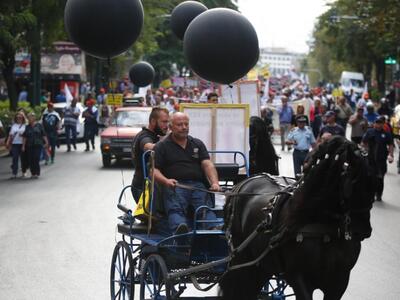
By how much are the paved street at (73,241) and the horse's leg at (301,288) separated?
143 inches

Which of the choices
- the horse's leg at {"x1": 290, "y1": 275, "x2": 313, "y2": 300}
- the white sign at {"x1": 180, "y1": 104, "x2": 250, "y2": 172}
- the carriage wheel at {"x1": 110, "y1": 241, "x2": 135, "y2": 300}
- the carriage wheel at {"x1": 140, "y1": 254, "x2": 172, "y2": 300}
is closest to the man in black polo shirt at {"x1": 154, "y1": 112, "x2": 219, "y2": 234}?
the carriage wheel at {"x1": 140, "y1": 254, "x2": 172, "y2": 300}

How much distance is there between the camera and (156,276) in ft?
27.7

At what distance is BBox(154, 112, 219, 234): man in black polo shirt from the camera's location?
8.65 metres

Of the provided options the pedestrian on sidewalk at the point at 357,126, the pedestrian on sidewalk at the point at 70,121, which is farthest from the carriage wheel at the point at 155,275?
the pedestrian on sidewalk at the point at 70,121

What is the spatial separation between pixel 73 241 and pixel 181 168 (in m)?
5.79

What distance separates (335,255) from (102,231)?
8737 millimetres

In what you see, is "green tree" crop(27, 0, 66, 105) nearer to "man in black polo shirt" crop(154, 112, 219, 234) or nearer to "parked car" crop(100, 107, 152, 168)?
"parked car" crop(100, 107, 152, 168)

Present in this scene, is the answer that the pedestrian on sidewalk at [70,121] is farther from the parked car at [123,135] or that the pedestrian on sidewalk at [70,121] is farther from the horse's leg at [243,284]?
the horse's leg at [243,284]

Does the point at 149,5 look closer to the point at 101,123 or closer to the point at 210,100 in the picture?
the point at 101,123

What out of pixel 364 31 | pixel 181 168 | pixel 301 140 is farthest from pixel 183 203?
pixel 364 31

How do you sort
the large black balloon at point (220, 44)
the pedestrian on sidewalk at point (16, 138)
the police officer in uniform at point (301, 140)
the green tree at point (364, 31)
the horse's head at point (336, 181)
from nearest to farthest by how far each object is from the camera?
the horse's head at point (336, 181), the large black balloon at point (220, 44), the police officer in uniform at point (301, 140), the pedestrian on sidewalk at point (16, 138), the green tree at point (364, 31)

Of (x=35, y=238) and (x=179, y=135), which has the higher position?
(x=179, y=135)

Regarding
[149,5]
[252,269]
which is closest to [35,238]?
[252,269]

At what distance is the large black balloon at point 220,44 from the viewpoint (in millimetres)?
11570
